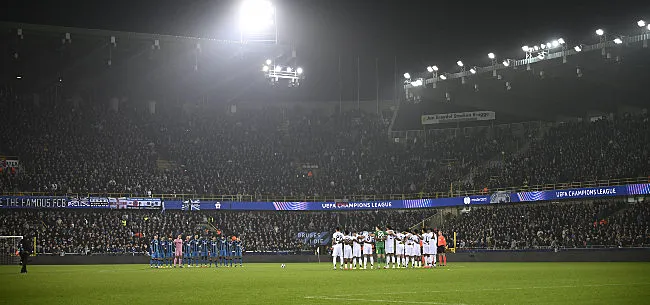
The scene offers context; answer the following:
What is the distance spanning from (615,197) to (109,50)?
43.1m

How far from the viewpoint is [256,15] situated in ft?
213

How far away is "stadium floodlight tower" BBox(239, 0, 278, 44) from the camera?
63.1 m

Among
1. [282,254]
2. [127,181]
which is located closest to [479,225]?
[282,254]

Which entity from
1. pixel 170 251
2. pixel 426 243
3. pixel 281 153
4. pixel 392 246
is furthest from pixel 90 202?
pixel 426 243

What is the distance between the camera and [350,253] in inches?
1489

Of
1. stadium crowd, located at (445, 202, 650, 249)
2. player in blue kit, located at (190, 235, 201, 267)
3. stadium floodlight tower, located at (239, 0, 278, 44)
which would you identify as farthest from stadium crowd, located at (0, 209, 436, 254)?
stadium floodlight tower, located at (239, 0, 278, 44)

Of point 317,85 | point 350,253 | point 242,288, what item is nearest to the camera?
point 242,288

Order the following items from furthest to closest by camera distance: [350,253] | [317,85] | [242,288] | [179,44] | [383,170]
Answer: [317,85] → [383,170] → [179,44] → [350,253] → [242,288]

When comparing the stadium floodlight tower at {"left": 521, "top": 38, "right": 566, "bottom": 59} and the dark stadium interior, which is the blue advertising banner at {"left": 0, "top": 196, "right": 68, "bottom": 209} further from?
the stadium floodlight tower at {"left": 521, "top": 38, "right": 566, "bottom": 59}

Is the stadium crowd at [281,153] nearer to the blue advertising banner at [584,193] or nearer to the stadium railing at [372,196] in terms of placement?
the stadium railing at [372,196]

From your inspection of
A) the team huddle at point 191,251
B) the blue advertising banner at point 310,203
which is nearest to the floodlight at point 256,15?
the blue advertising banner at point 310,203

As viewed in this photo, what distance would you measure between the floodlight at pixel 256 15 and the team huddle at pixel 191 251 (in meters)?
20.7

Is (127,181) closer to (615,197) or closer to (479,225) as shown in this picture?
(479,225)

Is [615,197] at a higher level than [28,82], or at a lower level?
lower
